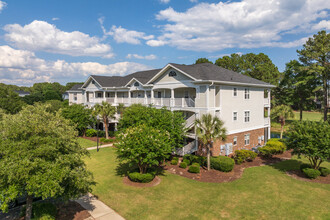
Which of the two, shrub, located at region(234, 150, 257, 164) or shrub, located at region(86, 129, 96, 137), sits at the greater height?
shrub, located at region(86, 129, 96, 137)

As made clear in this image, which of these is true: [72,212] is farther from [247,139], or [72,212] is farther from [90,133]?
[90,133]

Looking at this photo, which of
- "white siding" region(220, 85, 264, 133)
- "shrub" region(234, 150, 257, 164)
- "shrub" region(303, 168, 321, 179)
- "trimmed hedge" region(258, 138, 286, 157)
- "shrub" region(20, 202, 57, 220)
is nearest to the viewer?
"shrub" region(20, 202, 57, 220)

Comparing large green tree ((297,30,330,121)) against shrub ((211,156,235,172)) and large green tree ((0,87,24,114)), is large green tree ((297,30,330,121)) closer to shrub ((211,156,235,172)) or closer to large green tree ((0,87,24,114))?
shrub ((211,156,235,172))

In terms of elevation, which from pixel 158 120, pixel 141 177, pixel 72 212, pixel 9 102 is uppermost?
pixel 9 102

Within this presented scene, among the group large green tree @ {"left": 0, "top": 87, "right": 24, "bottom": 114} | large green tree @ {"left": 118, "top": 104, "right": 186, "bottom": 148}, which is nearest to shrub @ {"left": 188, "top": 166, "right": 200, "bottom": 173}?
large green tree @ {"left": 118, "top": 104, "right": 186, "bottom": 148}

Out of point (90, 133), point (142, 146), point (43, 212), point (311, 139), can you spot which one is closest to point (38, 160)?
point (43, 212)
